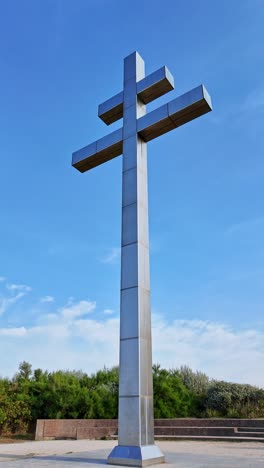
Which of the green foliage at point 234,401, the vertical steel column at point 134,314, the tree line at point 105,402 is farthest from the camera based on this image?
the tree line at point 105,402

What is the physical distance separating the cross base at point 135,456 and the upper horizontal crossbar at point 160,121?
19.2ft

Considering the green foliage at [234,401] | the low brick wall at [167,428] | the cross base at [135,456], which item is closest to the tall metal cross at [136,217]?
the cross base at [135,456]

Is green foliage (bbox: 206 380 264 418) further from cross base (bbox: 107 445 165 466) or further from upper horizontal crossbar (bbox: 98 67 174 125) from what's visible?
upper horizontal crossbar (bbox: 98 67 174 125)

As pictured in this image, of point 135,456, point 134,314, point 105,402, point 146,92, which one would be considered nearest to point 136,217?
point 134,314

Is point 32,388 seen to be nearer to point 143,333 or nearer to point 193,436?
point 193,436

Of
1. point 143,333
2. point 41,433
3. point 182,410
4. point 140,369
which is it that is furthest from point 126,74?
point 182,410

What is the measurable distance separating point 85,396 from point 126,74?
16468 mm

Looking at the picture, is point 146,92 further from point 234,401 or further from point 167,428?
point 234,401

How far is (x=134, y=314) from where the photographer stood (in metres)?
6.70

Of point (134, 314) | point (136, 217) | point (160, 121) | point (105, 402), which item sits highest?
point (160, 121)

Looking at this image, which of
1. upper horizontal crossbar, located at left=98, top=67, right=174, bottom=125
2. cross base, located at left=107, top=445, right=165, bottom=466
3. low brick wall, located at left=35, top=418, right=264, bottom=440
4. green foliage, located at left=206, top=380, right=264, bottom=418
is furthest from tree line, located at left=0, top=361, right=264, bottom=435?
upper horizontal crossbar, located at left=98, top=67, right=174, bottom=125

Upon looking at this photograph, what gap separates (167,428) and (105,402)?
5712 mm

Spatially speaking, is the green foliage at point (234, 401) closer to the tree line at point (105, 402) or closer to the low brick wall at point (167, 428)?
the tree line at point (105, 402)

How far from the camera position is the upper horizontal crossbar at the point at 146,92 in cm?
823
